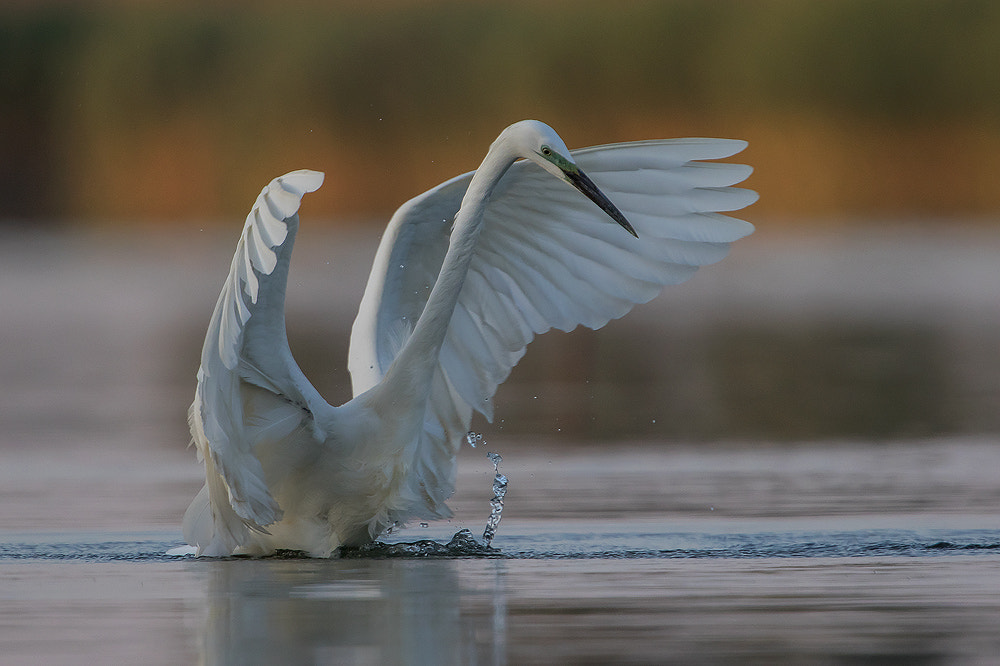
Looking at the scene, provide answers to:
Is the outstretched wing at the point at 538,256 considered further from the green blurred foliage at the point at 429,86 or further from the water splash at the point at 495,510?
the green blurred foliage at the point at 429,86

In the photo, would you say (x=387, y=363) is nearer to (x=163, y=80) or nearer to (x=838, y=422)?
(x=838, y=422)

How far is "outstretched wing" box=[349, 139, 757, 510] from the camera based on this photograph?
902 cm

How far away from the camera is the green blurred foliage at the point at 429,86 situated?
48.0 metres

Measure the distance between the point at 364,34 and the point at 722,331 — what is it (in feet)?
121

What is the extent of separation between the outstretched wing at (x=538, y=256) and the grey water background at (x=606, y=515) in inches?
30.7

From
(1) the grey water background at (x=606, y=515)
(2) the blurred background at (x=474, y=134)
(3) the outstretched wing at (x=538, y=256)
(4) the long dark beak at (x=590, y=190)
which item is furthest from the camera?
(2) the blurred background at (x=474, y=134)

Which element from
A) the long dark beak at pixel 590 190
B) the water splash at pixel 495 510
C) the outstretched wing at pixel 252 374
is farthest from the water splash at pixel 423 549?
the long dark beak at pixel 590 190

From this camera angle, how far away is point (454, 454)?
8844 mm

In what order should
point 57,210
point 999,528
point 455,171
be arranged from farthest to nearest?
1. point 57,210
2. point 455,171
3. point 999,528

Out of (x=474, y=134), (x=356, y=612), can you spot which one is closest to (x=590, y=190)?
(x=356, y=612)

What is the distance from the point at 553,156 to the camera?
26.4 ft

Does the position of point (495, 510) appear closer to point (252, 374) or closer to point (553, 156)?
point (252, 374)

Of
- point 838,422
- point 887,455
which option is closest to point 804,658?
point 887,455

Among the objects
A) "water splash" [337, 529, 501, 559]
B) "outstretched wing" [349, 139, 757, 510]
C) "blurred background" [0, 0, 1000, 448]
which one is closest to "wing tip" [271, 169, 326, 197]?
"water splash" [337, 529, 501, 559]
